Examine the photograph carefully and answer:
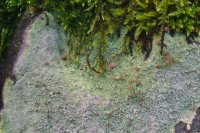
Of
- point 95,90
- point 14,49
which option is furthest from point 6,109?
point 95,90

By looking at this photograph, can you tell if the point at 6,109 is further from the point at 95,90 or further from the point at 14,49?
the point at 95,90

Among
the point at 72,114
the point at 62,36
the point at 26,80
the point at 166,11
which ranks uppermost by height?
the point at 166,11

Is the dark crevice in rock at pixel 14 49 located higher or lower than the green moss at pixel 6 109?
higher

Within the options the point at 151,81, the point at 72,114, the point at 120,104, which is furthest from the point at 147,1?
the point at 72,114

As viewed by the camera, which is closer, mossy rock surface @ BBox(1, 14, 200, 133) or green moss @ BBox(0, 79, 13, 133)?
mossy rock surface @ BBox(1, 14, 200, 133)

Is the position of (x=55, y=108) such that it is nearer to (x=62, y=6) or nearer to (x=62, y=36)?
(x=62, y=36)

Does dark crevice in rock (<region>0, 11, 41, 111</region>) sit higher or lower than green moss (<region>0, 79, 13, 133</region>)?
higher

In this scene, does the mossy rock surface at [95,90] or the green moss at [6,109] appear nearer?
the mossy rock surface at [95,90]

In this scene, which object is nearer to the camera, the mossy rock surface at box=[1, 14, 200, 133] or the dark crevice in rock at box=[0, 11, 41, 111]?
the mossy rock surface at box=[1, 14, 200, 133]
